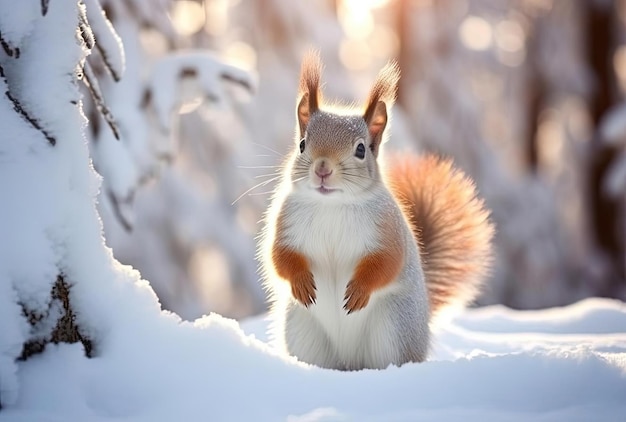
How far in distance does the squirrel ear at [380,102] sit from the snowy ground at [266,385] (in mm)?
1075

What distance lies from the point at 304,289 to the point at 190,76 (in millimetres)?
1918

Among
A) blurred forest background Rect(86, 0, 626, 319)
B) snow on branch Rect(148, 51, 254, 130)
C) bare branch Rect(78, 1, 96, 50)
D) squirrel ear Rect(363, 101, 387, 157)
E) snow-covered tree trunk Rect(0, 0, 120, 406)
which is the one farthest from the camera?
blurred forest background Rect(86, 0, 626, 319)

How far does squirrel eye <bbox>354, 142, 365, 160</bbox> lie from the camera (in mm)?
2635

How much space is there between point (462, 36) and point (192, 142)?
5.12 meters

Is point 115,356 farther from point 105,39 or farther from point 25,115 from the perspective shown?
point 105,39

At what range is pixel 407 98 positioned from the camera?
31.2 feet

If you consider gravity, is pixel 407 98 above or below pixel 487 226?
below

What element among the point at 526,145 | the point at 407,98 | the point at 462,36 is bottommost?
the point at 526,145

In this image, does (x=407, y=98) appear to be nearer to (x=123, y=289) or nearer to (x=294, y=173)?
(x=294, y=173)

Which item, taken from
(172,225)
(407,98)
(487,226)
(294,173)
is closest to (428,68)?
(407,98)

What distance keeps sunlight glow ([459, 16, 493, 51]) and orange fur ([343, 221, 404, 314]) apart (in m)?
8.29

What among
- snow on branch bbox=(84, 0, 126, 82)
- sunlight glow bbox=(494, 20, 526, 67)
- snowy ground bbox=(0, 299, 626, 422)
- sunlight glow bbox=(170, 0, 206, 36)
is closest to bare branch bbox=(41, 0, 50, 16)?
snow on branch bbox=(84, 0, 126, 82)

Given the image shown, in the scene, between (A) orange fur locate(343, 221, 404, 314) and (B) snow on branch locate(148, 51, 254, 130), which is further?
(B) snow on branch locate(148, 51, 254, 130)

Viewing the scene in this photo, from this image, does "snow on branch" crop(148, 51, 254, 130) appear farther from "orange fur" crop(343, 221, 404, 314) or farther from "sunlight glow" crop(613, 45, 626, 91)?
"sunlight glow" crop(613, 45, 626, 91)
